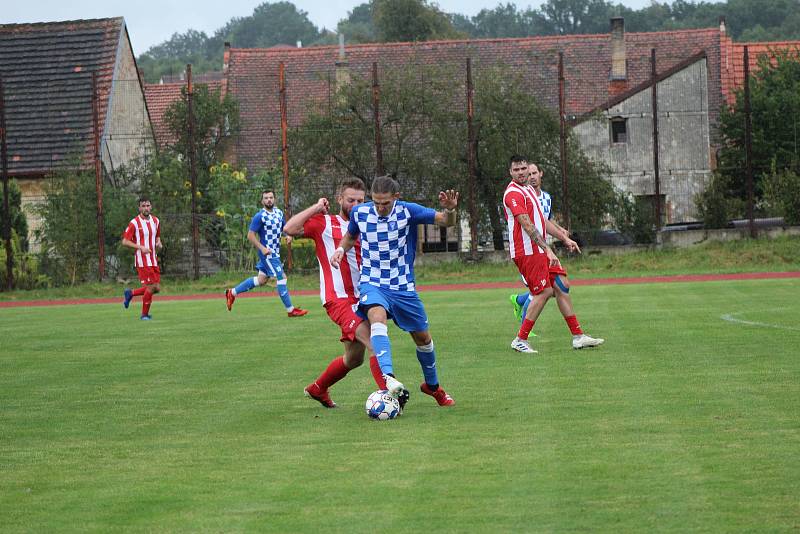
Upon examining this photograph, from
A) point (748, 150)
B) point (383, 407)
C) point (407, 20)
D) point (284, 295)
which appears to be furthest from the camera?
point (407, 20)

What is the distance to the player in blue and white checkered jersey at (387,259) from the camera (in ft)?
29.7

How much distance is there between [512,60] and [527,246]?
36.1 metres

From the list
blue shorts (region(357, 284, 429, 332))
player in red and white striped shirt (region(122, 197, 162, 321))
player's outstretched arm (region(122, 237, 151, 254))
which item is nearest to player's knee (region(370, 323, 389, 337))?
blue shorts (region(357, 284, 429, 332))

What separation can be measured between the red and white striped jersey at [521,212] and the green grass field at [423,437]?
43.4 inches

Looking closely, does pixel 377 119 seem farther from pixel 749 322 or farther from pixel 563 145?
pixel 749 322

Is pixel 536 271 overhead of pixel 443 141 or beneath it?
beneath

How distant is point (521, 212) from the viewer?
1270 centimetres

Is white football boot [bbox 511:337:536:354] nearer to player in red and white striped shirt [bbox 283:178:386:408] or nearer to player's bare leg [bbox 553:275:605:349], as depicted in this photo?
player's bare leg [bbox 553:275:605:349]

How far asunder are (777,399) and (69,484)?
5.04 meters

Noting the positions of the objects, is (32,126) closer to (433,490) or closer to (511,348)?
(511,348)

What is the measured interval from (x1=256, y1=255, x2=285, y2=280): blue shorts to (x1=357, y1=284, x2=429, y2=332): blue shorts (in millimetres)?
10887

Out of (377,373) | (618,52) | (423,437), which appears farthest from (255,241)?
(618,52)

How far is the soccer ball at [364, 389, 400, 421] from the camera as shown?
28.8 feet

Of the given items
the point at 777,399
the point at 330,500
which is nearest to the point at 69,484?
the point at 330,500
